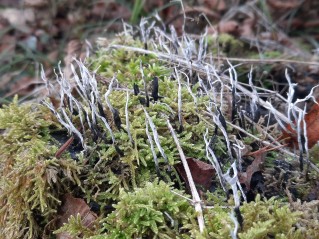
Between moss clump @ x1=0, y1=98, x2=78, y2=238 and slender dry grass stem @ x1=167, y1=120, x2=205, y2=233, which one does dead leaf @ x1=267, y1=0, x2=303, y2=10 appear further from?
moss clump @ x1=0, y1=98, x2=78, y2=238

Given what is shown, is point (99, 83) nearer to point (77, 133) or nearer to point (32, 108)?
point (32, 108)

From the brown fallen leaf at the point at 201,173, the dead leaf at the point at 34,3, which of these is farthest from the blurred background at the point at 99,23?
the brown fallen leaf at the point at 201,173

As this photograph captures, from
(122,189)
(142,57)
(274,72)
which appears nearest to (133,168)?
(122,189)

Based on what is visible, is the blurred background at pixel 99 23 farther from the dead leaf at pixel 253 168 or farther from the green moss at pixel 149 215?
the green moss at pixel 149 215

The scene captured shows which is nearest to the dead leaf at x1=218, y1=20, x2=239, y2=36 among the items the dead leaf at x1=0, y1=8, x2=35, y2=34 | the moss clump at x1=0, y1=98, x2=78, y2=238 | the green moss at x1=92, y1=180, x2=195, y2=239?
the dead leaf at x1=0, y1=8, x2=35, y2=34

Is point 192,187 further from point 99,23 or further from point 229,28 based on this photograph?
point 99,23
